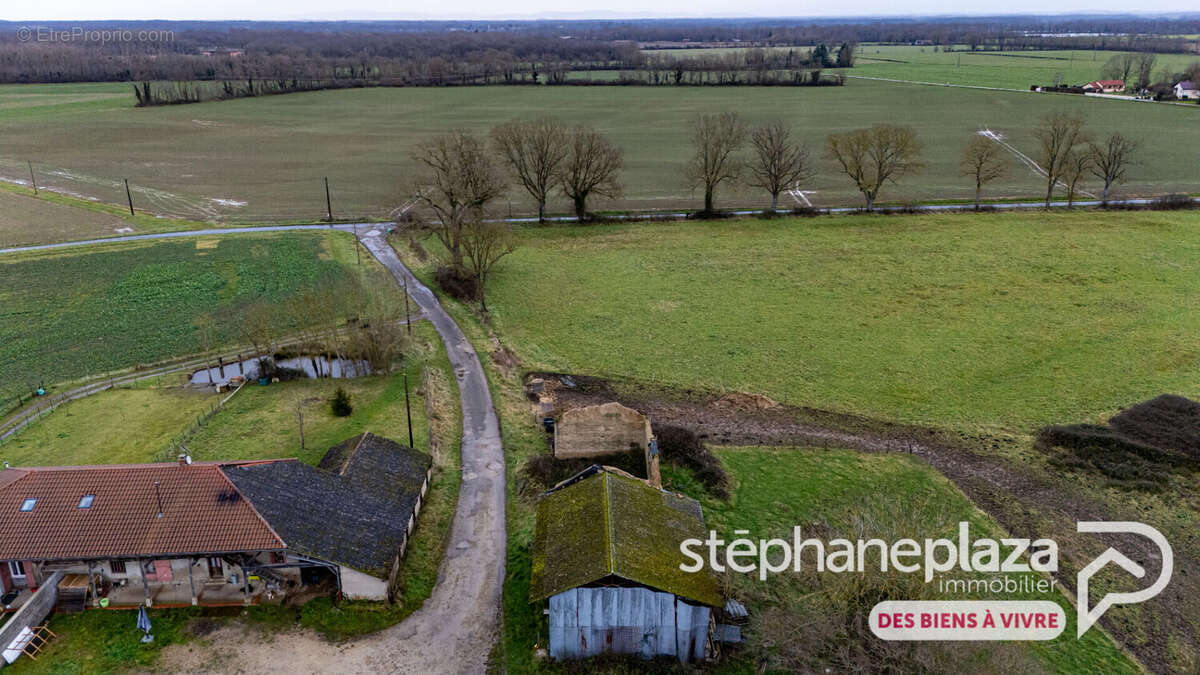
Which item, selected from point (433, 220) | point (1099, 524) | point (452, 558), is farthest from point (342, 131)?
point (1099, 524)

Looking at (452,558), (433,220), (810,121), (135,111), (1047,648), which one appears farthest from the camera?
(135,111)

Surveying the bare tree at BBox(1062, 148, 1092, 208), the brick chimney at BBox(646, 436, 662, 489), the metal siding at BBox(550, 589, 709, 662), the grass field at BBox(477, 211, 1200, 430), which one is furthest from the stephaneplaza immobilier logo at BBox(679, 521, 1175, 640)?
the bare tree at BBox(1062, 148, 1092, 208)

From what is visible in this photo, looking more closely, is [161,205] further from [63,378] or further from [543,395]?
[543,395]

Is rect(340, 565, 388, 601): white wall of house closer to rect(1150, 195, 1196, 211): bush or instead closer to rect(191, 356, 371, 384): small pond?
rect(191, 356, 371, 384): small pond

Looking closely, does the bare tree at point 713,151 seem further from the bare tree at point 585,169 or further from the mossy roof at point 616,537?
the mossy roof at point 616,537

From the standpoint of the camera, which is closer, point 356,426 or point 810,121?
point 356,426

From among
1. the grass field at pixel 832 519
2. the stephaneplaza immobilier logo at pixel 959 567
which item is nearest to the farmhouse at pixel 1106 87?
the grass field at pixel 832 519
